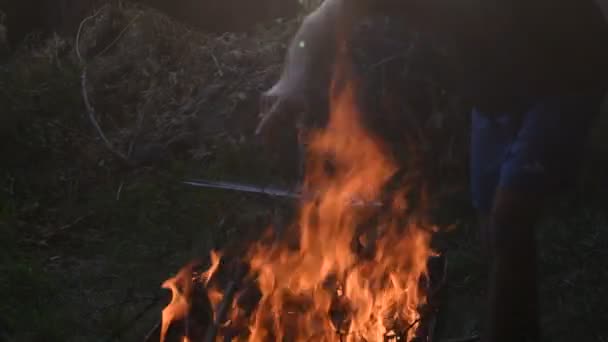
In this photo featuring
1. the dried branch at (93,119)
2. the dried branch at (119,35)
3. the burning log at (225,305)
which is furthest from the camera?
the dried branch at (119,35)

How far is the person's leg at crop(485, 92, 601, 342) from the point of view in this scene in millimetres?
2941

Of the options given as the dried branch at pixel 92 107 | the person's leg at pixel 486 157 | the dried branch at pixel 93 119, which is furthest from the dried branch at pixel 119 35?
the person's leg at pixel 486 157

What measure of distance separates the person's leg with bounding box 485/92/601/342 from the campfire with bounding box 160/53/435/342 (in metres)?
0.42

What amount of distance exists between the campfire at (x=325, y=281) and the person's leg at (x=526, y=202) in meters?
0.42

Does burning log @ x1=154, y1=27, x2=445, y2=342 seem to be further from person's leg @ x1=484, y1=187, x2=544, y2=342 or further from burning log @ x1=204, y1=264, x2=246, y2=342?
person's leg @ x1=484, y1=187, x2=544, y2=342

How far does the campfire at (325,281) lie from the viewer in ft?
10.4

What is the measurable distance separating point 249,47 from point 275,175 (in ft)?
6.42

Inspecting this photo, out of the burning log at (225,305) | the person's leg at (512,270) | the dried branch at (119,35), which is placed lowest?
the burning log at (225,305)

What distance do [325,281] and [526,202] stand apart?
0.99 m

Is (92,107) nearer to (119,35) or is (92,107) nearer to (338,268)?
(119,35)

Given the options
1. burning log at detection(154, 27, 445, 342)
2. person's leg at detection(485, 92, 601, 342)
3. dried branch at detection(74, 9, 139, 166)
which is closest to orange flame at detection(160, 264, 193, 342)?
burning log at detection(154, 27, 445, 342)

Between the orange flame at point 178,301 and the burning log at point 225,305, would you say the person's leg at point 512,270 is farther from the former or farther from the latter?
the orange flame at point 178,301

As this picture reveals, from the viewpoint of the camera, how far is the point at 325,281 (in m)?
3.33

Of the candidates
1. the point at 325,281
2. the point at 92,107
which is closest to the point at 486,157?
the point at 325,281
